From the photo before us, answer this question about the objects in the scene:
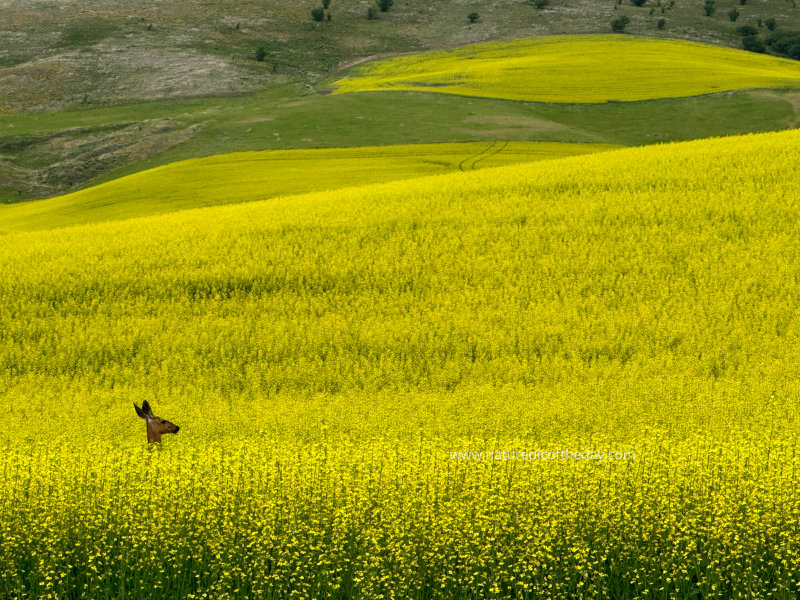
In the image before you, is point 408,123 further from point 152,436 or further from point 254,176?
point 152,436

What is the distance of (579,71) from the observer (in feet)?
208

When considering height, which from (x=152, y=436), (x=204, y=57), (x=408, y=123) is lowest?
(x=408, y=123)

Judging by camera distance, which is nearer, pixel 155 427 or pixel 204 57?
pixel 155 427

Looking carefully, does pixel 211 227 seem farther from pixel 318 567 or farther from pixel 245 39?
pixel 245 39

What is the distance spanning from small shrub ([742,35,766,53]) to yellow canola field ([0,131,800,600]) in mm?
66809

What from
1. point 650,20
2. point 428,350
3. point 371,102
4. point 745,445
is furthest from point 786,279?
point 650,20

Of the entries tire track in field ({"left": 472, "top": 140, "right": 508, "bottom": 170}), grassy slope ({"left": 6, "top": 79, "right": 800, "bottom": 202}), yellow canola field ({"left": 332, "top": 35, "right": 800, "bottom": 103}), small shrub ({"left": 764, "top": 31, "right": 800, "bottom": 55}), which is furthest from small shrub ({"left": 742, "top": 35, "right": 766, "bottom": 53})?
tire track in field ({"left": 472, "top": 140, "right": 508, "bottom": 170})

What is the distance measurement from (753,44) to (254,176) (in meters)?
64.7

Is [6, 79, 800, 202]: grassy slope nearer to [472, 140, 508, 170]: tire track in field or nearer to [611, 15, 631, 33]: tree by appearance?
[472, 140, 508, 170]: tire track in field

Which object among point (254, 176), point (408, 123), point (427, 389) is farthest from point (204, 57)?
point (427, 389)

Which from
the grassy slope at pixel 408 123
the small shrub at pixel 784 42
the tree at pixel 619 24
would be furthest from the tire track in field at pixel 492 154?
the small shrub at pixel 784 42

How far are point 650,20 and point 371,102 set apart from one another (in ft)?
167

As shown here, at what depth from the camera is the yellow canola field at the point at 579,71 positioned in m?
57.2

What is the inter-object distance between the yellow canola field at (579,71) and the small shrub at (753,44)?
569 centimetres
